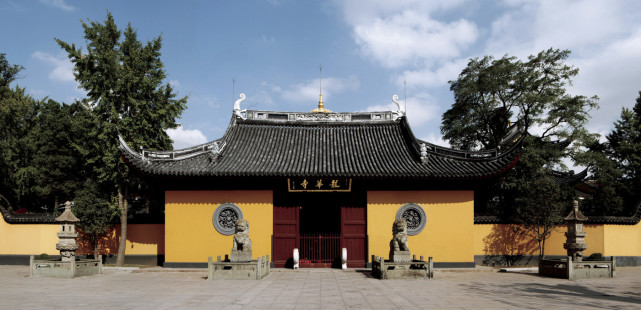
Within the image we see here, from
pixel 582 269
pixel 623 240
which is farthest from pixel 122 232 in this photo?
pixel 623 240

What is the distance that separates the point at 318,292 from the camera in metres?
11.0

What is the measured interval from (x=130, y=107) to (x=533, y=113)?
2043 cm

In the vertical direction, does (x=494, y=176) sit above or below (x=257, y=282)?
above

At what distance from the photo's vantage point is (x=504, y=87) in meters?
24.6

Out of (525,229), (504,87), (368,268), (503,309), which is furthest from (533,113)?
(503,309)

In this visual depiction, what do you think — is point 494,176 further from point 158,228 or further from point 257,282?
point 158,228

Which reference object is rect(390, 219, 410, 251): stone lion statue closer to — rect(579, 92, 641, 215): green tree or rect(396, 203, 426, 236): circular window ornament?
rect(396, 203, 426, 236): circular window ornament

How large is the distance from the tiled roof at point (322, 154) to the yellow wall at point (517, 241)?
10.5 feet

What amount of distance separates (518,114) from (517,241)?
8836 mm

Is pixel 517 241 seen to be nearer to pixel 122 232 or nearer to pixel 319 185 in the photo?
pixel 319 185

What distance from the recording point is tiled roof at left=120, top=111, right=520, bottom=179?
16.9 metres

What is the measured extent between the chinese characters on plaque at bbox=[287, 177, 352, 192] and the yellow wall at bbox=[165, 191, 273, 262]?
1084 millimetres

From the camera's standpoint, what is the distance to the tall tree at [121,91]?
18.5 metres

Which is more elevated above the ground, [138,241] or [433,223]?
[433,223]
